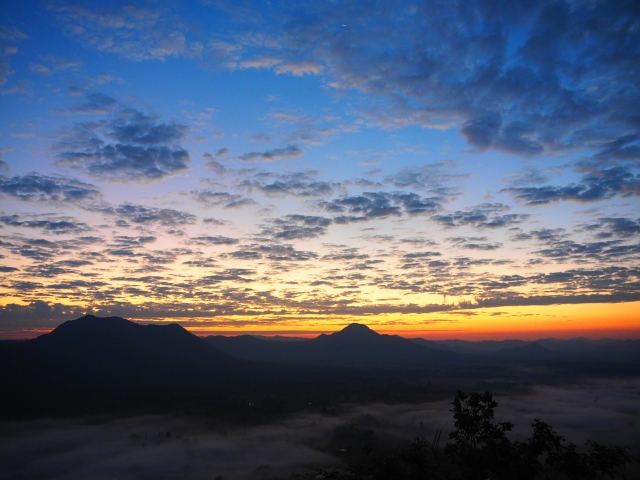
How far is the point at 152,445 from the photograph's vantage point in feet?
415

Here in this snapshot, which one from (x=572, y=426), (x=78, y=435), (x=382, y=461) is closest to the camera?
(x=382, y=461)

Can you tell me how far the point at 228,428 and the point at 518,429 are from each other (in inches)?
4548

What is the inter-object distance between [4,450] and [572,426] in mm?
209929

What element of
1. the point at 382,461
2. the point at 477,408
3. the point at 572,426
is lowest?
the point at 572,426

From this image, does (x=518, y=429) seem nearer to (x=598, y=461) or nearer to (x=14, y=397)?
(x=598, y=461)

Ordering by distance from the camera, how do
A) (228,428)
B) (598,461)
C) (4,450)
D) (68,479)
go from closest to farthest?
(598,461) < (68,479) < (4,450) < (228,428)

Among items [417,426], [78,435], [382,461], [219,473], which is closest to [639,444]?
[417,426]

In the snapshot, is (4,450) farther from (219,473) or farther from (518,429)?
(518,429)

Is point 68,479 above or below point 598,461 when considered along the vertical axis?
below

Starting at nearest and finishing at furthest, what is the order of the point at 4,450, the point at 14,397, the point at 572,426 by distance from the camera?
the point at 4,450 < the point at 572,426 < the point at 14,397

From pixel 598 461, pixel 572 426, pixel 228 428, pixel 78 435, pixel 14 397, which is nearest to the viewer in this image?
pixel 598 461

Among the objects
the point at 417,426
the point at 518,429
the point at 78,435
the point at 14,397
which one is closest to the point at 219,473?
the point at 78,435

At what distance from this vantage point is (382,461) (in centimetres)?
2392

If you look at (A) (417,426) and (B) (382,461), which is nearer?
(B) (382,461)
